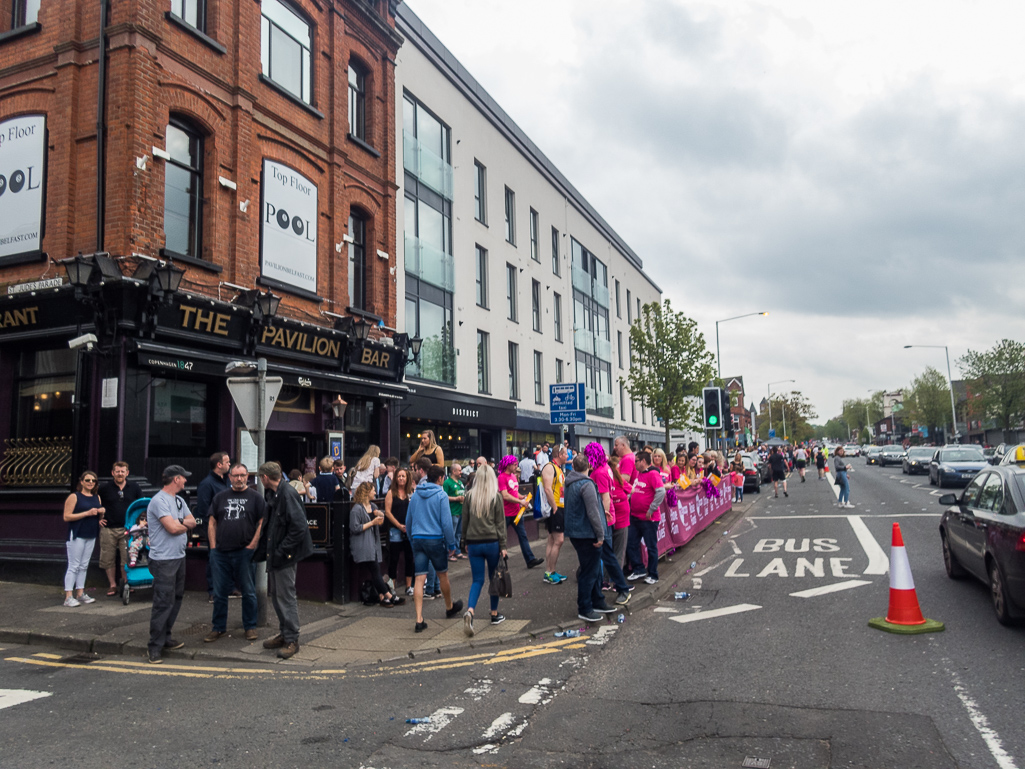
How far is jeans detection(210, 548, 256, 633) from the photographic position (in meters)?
7.61

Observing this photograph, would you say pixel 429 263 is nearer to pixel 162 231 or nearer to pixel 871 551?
pixel 162 231

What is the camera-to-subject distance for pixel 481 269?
2678cm

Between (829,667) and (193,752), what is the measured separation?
4.71 meters

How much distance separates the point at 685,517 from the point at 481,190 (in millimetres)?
17256

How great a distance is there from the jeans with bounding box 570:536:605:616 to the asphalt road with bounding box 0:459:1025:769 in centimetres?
48

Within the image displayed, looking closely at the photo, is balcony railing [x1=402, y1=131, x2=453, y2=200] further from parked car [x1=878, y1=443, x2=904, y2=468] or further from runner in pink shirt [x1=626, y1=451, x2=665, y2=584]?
parked car [x1=878, y1=443, x2=904, y2=468]

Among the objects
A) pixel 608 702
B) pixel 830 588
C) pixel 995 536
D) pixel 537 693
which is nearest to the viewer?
pixel 608 702

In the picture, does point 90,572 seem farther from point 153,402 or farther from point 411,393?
point 411,393

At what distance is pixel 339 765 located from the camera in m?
4.25

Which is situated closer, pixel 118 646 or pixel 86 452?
pixel 118 646

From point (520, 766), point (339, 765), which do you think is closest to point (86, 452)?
point (339, 765)

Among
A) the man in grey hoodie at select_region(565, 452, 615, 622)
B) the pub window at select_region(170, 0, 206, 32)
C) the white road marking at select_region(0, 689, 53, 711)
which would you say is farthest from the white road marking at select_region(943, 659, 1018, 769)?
the pub window at select_region(170, 0, 206, 32)

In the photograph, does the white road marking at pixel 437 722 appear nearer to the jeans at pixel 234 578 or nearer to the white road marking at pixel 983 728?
the white road marking at pixel 983 728

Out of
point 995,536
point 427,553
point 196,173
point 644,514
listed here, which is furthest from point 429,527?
point 196,173
